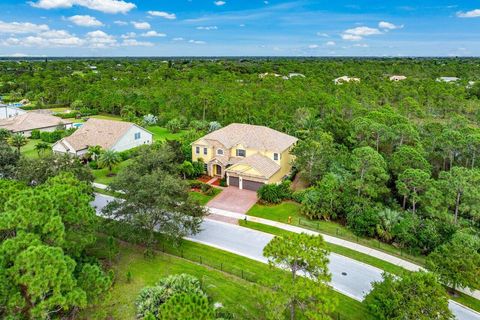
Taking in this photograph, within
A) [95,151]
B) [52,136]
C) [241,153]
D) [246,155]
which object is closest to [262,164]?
[246,155]

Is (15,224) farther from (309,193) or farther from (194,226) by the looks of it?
(309,193)

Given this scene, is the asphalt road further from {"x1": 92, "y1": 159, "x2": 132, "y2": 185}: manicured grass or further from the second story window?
the second story window

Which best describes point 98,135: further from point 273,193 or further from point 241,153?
point 273,193

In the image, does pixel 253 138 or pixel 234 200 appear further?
pixel 253 138

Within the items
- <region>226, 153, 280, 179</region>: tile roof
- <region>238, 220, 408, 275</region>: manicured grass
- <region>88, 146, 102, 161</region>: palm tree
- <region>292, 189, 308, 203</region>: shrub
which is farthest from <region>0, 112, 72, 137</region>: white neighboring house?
<region>238, 220, 408, 275</region>: manicured grass

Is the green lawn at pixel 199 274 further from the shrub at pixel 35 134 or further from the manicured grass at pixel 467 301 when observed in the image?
the shrub at pixel 35 134

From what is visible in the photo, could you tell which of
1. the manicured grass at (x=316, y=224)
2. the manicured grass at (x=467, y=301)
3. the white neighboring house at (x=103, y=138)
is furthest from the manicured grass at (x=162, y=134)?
the manicured grass at (x=467, y=301)

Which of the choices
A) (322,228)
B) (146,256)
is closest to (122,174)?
(146,256)
